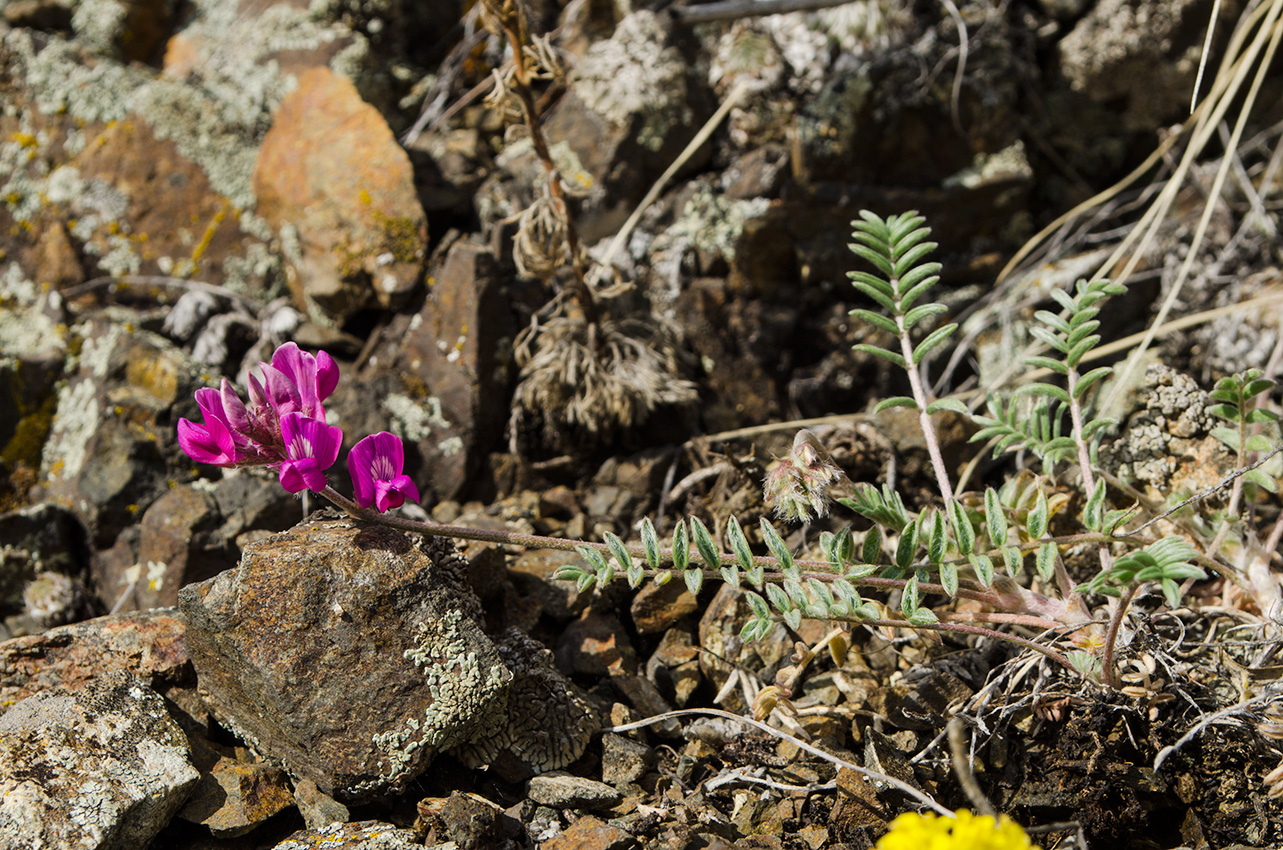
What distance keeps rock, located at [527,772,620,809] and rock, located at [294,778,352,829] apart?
1.62 feet

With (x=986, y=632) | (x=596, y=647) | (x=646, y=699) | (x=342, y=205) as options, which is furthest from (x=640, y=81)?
(x=986, y=632)

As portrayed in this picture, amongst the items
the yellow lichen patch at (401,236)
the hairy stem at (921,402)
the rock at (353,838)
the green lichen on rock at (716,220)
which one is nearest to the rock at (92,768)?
the rock at (353,838)

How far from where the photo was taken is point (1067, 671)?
2.38 meters

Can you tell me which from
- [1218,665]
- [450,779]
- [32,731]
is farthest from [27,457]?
[1218,665]

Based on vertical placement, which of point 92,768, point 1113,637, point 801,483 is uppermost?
point 801,483

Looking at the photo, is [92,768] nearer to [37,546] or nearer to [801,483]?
[37,546]

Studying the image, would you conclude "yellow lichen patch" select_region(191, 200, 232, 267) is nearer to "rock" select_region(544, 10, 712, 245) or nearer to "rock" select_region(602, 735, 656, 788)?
"rock" select_region(544, 10, 712, 245)

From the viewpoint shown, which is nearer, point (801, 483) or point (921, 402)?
point (801, 483)

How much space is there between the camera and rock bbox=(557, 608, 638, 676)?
Answer: 110 inches

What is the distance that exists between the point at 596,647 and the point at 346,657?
2.82ft

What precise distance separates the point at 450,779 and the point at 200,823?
63 centimetres

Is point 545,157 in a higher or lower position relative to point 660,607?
higher

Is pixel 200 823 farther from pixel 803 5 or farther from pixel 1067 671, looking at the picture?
pixel 803 5

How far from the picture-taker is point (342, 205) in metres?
3.80
